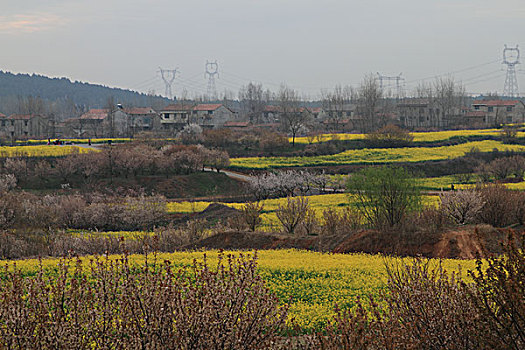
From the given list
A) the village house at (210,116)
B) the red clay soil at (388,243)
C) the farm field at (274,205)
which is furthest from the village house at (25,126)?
the red clay soil at (388,243)

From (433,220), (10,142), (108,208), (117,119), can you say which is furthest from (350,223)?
(117,119)

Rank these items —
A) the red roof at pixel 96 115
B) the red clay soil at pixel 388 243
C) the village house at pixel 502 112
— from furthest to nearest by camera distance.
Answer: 1. the red roof at pixel 96 115
2. the village house at pixel 502 112
3. the red clay soil at pixel 388 243

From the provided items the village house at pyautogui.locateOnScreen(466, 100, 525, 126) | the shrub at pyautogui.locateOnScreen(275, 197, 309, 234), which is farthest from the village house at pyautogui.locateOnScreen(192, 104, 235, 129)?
the shrub at pyautogui.locateOnScreen(275, 197, 309, 234)

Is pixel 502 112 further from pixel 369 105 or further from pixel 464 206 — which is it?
pixel 464 206

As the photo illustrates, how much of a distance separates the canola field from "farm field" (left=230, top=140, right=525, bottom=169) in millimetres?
46780

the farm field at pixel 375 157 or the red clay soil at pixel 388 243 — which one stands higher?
the farm field at pixel 375 157

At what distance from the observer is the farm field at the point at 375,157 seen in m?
68.1

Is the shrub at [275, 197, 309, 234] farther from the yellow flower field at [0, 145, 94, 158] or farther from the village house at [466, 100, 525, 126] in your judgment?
the village house at [466, 100, 525, 126]

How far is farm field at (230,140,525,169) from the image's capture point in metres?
68.1

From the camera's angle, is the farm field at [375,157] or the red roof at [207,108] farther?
the red roof at [207,108]

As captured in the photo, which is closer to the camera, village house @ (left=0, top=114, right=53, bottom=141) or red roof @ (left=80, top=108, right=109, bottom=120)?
village house @ (left=0, top=114, right=53, bottom=141)

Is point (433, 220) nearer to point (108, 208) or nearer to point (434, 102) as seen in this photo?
point (108, 208)

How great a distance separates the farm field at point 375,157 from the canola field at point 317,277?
46780 mm

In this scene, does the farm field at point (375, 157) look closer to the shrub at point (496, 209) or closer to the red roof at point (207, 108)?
the shrub at point (496, 209)
